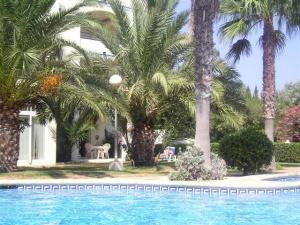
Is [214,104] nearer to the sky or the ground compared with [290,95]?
nearer to the ground

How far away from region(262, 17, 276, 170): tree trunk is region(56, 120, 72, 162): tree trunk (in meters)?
10.7

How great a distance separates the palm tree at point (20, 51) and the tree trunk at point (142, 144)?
5.23 metres

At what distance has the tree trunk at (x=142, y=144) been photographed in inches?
842

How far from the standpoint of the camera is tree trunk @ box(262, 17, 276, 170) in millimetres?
20725

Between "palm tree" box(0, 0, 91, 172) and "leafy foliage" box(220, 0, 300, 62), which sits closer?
"palm tree" box(0, 0, 91, 172)

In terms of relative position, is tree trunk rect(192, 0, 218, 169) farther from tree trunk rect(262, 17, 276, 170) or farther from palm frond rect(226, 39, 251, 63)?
palm frond rect(226, 39, 251, 63)

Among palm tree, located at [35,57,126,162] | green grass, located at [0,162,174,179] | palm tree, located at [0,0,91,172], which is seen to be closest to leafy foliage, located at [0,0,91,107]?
palm tree, located at [0,0,91,172]

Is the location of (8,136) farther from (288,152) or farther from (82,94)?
(288,152)

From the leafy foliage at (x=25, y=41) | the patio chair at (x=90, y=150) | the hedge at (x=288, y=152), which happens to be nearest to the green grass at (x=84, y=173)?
the leafy foliage at (x=25, y=41)

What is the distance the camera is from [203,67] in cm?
1593

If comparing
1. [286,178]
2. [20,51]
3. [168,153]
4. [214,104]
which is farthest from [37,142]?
[286,178]

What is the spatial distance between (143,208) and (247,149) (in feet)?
23.9

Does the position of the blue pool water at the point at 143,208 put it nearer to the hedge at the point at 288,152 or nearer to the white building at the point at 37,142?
the white building at the point at 37,142

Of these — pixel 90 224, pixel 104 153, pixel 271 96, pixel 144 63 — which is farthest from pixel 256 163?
pixel 104 153
